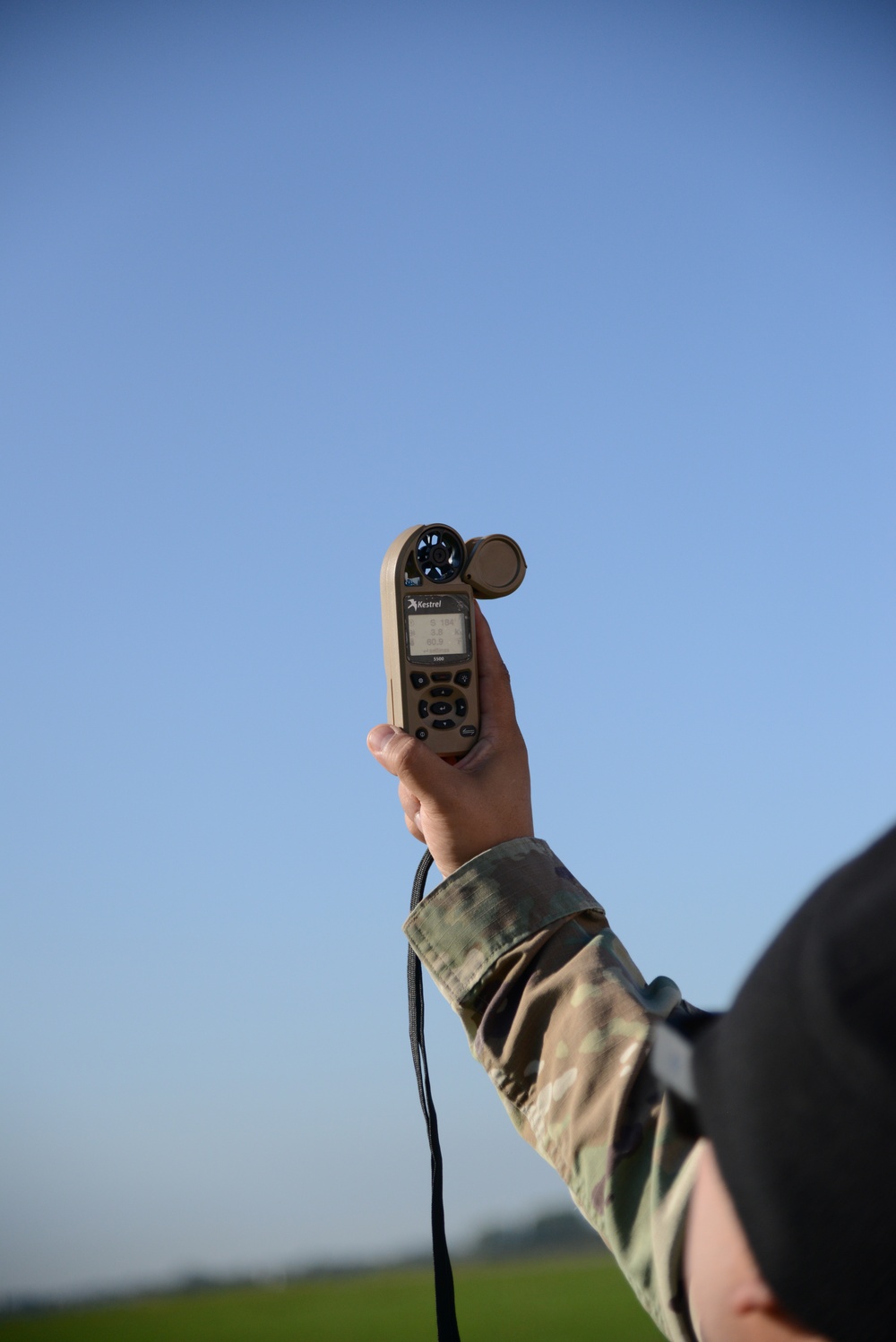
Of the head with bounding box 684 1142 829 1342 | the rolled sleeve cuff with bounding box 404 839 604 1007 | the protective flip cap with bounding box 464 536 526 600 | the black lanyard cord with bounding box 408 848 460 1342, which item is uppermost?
the protective flip cap with bounding box 464 536 526 600

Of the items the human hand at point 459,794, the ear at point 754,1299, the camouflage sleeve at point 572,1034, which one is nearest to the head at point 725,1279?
the ear at point 754,1299

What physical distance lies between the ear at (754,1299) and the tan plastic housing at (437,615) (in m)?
0.81

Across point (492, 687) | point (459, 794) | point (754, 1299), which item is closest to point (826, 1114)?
point (754, 1299)

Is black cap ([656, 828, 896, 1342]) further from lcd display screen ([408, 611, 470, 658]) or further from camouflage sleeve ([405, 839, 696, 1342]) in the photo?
lcd display screen ([408, 611, 470, 658])

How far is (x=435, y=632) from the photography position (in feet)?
4.41

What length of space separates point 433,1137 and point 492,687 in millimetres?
473

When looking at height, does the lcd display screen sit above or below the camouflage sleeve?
above

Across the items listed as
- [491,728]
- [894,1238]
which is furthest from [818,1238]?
[491,728]

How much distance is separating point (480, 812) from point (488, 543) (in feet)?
1.48

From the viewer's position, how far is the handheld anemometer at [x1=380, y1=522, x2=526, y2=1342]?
47.9 inches

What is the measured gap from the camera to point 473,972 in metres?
0.94

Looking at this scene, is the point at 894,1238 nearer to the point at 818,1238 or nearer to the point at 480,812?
the point at 818,1238

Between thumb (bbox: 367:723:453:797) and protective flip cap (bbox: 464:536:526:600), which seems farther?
protective flip cap (bbox: 464:536:526:600)

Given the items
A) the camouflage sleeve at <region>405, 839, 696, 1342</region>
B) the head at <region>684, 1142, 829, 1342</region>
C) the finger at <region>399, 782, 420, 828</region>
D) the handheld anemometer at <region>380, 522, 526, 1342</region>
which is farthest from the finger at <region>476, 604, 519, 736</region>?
the head at <region>684, 1142, 829, 1342</region>
